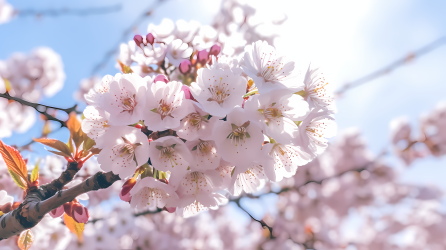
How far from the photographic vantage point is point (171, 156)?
2.75 ft

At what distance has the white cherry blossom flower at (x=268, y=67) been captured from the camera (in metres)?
0.85

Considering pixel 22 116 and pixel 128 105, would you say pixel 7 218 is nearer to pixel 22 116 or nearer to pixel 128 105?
pixel 128 105

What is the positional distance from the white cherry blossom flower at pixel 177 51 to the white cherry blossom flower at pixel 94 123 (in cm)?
51

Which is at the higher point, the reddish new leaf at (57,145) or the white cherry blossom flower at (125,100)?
the white cherry blossom flower at (125,100)

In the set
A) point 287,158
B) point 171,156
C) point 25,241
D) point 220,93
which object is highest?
point 220,93

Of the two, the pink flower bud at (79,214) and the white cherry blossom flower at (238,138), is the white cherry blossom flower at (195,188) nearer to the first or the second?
the white cherry blossom flower at (238,138)

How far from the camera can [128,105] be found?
815mm

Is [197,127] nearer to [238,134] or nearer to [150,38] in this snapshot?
[238,134]

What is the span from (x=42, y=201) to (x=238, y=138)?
2.37 ft

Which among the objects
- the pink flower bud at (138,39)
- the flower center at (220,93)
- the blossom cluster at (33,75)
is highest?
the pink flower bud at (138,39)

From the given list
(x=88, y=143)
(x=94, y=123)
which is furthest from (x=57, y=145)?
(x=94, y=123)

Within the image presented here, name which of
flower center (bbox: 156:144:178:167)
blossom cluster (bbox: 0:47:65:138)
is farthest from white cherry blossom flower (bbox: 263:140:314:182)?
blossom cluster (bbox: 0:47:65:138)

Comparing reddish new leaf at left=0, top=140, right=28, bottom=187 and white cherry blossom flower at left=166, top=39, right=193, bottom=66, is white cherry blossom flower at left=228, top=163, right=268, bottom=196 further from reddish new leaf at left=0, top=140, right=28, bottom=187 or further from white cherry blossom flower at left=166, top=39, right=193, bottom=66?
reddish new leaf at left=0, top=140, right=28, bottom=187

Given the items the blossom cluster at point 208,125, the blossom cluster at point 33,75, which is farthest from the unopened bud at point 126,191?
the blossom cluster at point 33,75
